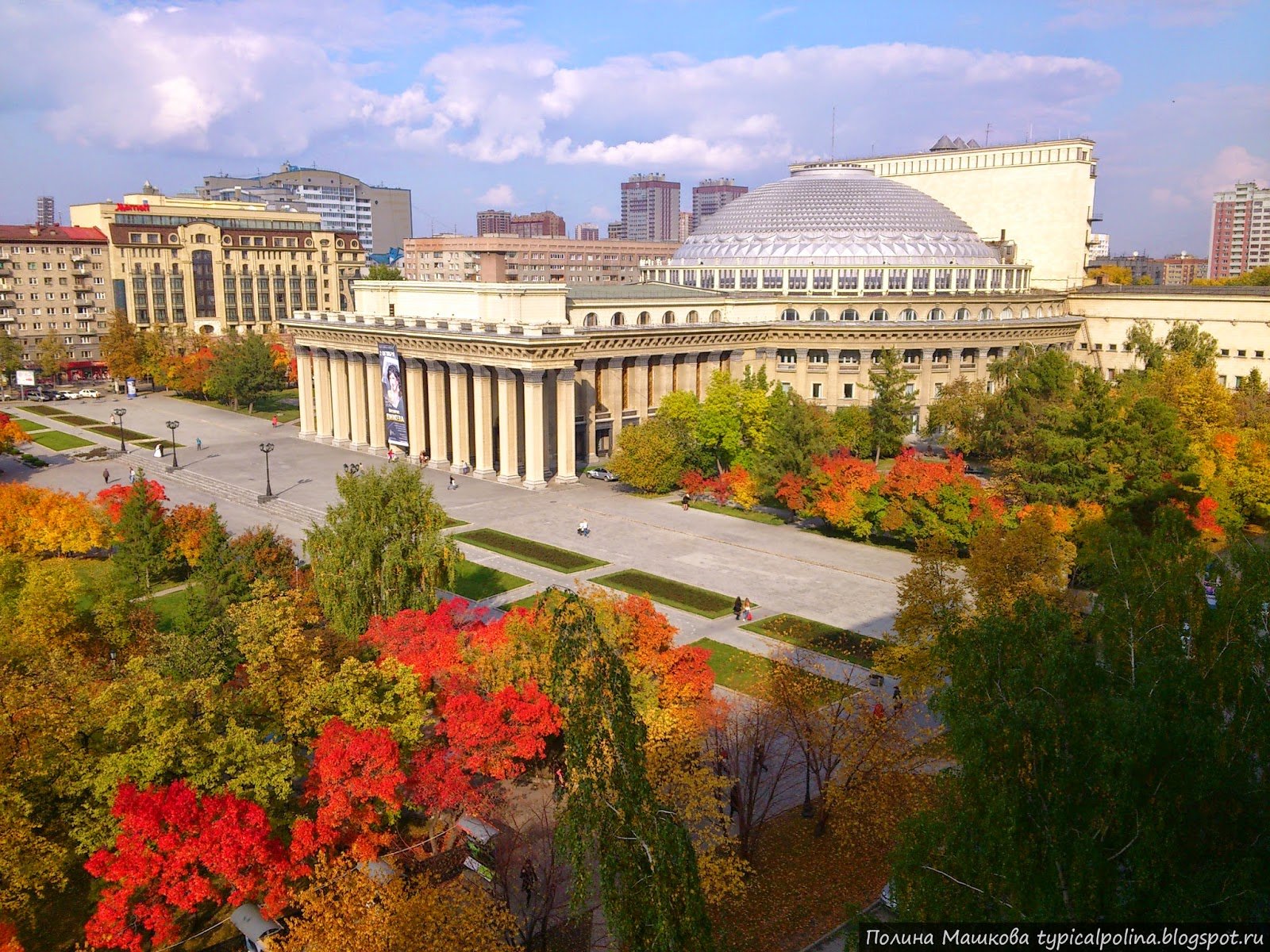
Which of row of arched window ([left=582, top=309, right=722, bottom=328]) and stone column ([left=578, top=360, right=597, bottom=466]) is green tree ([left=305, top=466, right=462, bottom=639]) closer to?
stone column ([left=578, top=360, right=597, bottom=466])

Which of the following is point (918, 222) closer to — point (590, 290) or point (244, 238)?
point (590, 290)

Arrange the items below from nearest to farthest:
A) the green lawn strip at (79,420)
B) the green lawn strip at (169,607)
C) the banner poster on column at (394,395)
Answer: the green lawn strip at (169,607) < the banner poster on column at (394,395) < the green lawn strip at (79,420)

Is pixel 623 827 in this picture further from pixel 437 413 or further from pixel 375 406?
pixel 375 406

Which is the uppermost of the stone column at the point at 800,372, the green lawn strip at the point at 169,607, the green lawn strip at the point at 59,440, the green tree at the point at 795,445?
the stone column at the point at 800,372

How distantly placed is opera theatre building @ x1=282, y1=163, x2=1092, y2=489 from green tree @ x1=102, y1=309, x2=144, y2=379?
1286 inches

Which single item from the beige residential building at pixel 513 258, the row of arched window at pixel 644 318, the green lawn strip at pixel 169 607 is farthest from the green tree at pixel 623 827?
the beige residential building at pixel 513 258

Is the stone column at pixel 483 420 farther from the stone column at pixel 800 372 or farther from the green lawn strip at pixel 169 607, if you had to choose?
the green lawn strip at pixel 169 607

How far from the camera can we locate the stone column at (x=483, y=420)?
202 feet

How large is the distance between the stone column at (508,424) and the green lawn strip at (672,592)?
1972cm

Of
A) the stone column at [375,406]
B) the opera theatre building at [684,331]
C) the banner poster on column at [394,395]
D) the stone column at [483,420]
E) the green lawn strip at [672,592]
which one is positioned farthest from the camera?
the stone column at [375,406]

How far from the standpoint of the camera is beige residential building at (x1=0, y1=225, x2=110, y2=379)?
10831 centimetres

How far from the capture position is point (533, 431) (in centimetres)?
5856

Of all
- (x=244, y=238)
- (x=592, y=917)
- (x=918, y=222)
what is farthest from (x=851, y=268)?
(x=244, y=238)

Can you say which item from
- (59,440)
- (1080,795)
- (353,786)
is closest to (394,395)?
(59,440)
